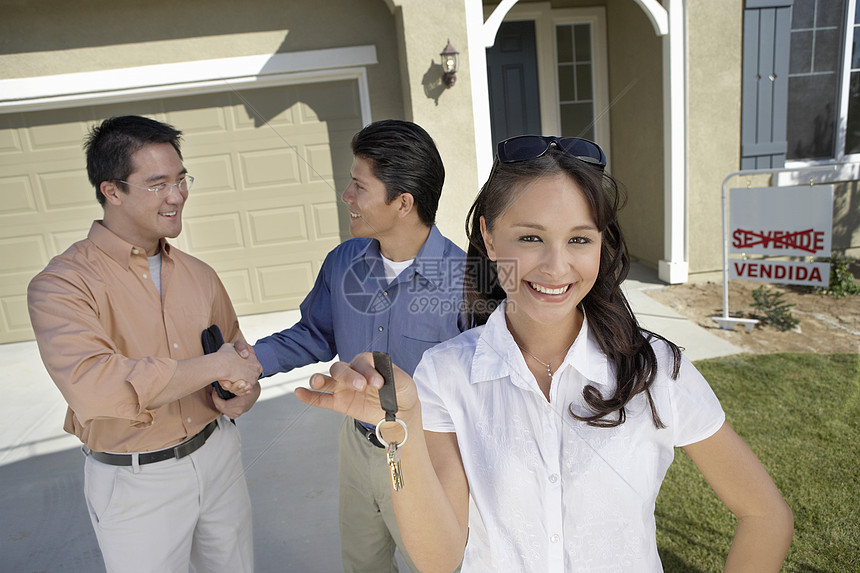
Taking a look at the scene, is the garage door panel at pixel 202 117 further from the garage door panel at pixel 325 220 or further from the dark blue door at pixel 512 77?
the dark blue door at pixel 512 77

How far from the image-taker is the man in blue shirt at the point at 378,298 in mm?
1978

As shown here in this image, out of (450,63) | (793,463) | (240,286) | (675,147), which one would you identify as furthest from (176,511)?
(675,147)

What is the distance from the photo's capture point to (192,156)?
6.11 metres

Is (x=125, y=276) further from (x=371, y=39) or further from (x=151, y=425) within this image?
(x=371, y=39)

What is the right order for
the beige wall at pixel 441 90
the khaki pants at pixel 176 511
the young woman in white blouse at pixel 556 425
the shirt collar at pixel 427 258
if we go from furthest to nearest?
the beige wall at pixel 441 90, the shirt collar at pixel 427 258, the khaki pants at pixel 176 511, the young woman in white blouse at pixel 556 425

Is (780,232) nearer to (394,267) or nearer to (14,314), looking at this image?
(394,267)

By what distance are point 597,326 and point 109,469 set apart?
5.03 ft

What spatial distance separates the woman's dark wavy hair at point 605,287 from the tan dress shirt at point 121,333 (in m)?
1.07

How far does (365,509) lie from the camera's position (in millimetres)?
2023

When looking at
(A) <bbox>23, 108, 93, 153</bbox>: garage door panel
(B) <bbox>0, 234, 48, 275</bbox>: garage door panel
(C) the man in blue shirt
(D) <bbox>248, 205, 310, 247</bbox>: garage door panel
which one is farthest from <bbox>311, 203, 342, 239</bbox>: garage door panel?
(C) the man in blue shirt

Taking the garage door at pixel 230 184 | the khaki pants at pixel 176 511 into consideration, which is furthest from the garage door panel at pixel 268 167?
the khaki pants at pixel 176 511

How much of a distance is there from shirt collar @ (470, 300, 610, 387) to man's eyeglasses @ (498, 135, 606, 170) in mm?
379

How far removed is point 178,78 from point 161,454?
505cm

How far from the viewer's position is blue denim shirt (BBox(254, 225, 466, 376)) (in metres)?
1.98
